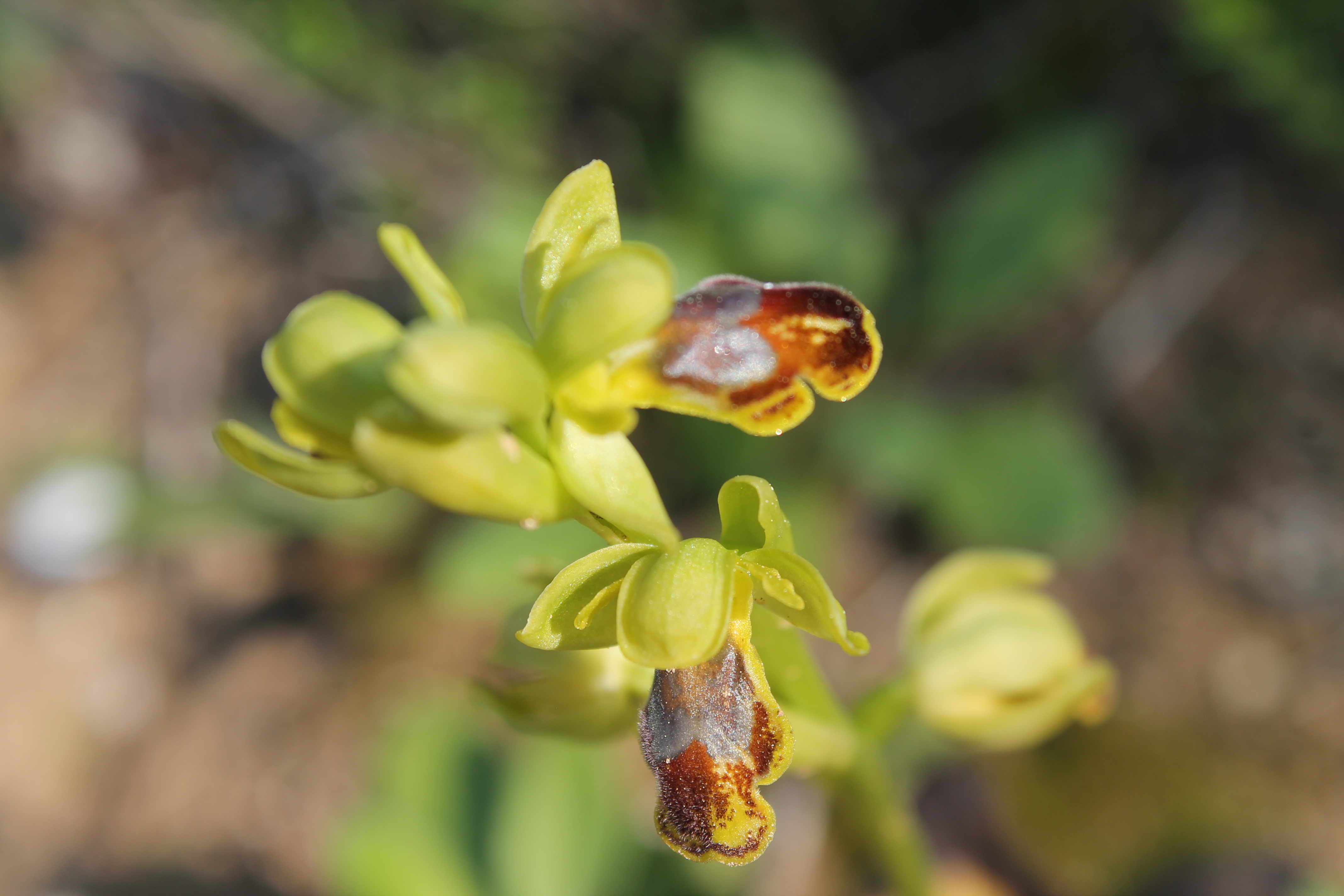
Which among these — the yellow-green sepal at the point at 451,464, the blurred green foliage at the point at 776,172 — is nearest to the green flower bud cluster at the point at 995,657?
the yellow-green sepal at the point at 451,464

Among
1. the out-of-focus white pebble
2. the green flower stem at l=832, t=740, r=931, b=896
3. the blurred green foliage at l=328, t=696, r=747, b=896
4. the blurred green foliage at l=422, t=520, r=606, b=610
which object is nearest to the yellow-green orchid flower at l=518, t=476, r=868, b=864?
the green flower stem at l=832, t=740, r=931, b=896

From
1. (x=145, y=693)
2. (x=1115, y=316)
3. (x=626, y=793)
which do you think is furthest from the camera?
(x=145, y=693)

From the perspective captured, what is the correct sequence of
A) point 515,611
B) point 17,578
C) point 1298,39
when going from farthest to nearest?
point 17,578
point 1298,39
point 515,611

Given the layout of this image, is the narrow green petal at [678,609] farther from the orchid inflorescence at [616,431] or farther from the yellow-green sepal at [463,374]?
the yellow-green sepal at [463,374]

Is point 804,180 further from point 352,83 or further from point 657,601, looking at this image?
point 657,601

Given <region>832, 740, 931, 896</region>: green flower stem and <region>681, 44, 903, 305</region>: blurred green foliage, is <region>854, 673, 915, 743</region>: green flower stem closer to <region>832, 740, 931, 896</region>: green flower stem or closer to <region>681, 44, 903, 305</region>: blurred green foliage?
<region>832, 740, 931, 896</region>: green flower stem

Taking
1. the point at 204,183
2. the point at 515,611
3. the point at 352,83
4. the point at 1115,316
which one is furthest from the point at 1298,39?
the point at 204,183
